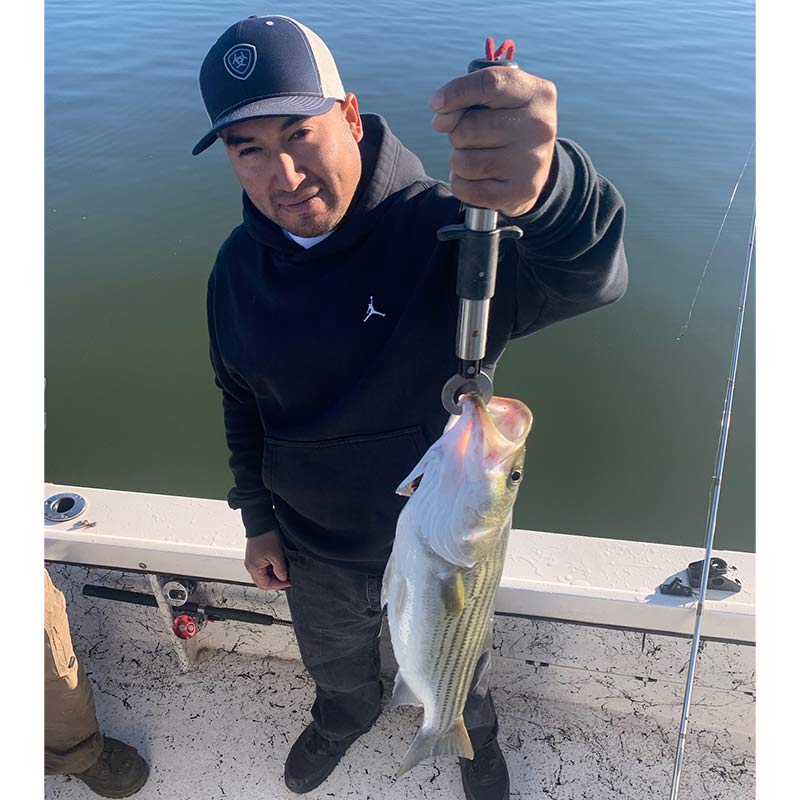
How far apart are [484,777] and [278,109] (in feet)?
7.82

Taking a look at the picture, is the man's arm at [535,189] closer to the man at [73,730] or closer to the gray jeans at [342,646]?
the gray jeans at [342,646]

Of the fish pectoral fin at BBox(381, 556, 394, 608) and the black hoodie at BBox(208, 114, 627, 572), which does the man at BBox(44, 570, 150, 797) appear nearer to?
the black hoodie at BBox(208, 114, 627, 572)

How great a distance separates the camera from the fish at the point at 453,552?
1.30 metres

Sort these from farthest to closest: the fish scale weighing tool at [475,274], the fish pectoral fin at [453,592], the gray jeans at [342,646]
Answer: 1. the gray jeans at [342,646]
2. the fish pectoral fin at [453,592]
3. the fish scale weighing tool at [475,274]

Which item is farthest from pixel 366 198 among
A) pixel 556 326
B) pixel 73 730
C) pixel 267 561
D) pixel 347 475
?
pixel 556 326

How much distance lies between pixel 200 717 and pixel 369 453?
5.83ft

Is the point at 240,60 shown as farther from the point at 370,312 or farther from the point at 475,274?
the point at 475,274

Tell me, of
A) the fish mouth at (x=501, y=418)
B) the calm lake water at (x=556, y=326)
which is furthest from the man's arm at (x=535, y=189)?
the calm lake water at (x=556, y=326)

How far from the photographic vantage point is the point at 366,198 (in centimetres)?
172

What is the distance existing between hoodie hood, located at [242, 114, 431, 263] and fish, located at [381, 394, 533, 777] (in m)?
0.65

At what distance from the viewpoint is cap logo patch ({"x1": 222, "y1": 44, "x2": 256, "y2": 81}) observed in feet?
5.33

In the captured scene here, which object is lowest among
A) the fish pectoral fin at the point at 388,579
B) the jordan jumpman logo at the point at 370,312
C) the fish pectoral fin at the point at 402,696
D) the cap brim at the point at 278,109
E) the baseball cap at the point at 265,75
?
the fish pectoral fin at the point at 402,696

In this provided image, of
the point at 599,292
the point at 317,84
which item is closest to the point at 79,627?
the point at 317,84
